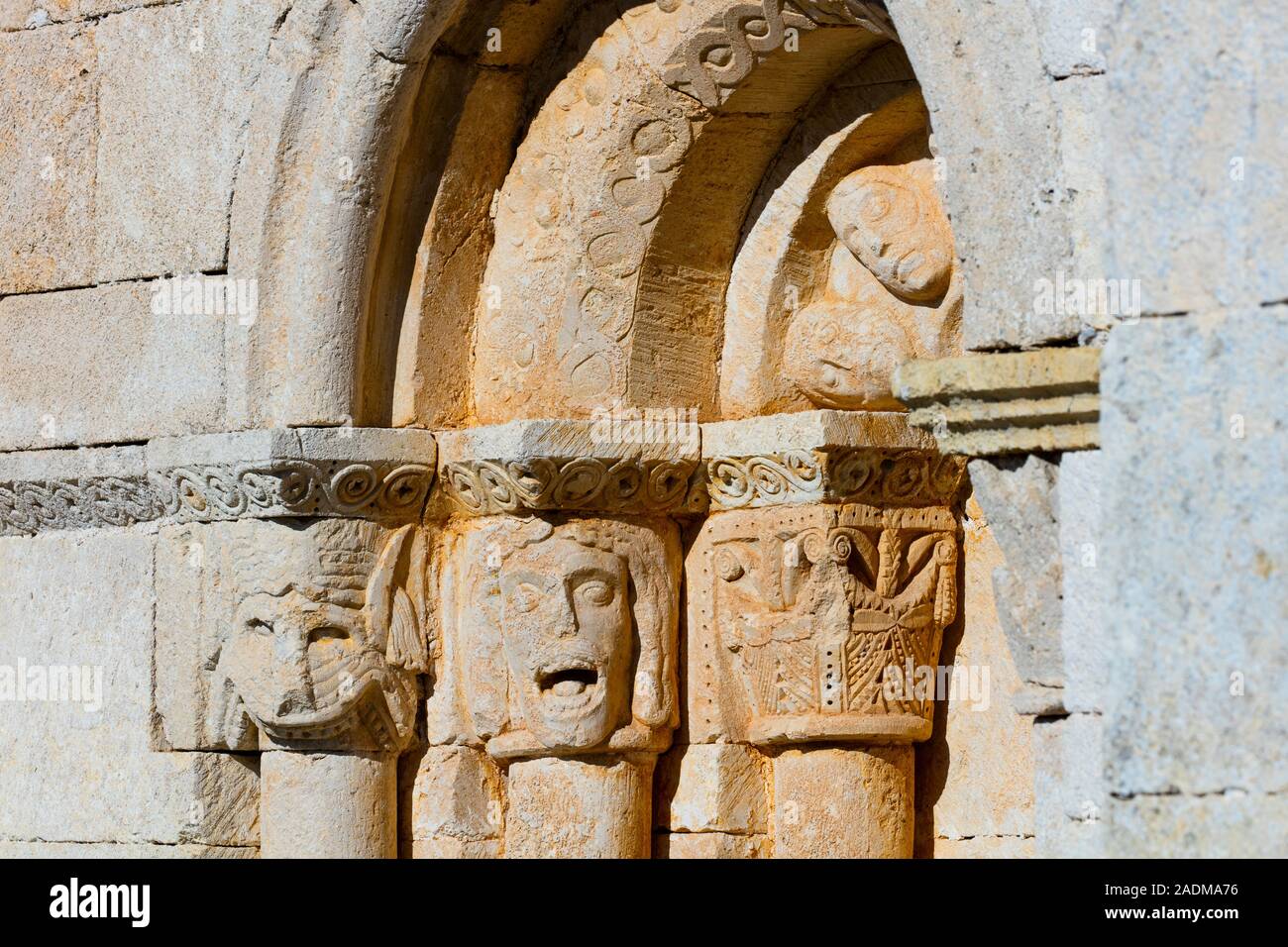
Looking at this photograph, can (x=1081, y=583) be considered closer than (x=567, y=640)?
Yes

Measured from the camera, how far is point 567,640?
4980mm

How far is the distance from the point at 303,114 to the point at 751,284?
108cm

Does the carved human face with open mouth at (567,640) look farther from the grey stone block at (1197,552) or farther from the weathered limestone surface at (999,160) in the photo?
the grey stone block at (1197,552)

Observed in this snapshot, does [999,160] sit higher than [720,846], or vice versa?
[999,160]

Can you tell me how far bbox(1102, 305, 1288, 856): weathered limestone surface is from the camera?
8.86 feet

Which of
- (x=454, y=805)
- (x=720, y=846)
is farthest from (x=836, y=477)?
(x=454, y=805)

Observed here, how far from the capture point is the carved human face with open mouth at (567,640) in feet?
16.3

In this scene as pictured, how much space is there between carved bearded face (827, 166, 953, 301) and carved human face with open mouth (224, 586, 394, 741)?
4.57ft

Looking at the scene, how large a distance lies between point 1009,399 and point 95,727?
2.75 m

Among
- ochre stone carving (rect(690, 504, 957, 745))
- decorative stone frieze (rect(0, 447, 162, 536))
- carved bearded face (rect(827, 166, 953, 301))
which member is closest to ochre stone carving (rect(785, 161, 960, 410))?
carved bearded face (rect(827, 166, 953, 301))

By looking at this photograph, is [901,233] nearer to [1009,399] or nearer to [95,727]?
[1009,399]

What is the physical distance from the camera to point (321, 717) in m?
5.00

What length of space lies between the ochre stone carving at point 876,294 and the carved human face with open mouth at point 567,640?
639 mm

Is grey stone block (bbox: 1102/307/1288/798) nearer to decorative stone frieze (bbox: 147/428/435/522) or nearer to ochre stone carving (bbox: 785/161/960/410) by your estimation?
ochre stone carving (bbox: 785/161/960/410)
